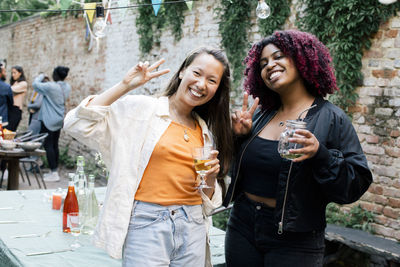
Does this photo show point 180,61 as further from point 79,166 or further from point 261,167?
point 261,167

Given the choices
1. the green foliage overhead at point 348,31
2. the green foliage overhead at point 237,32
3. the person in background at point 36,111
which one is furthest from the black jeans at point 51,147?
the green foliage overhead at point 348,31

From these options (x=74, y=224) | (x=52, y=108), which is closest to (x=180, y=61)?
(x=52, y=108)

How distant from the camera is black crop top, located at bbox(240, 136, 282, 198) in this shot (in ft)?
6.06

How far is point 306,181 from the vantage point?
5.83 feet

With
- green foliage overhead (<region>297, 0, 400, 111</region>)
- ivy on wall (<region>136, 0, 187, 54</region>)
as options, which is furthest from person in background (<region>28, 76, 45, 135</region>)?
green foliage overhead (<region>297, 0, 400, 111</region>)

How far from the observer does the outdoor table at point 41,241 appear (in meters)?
2.08

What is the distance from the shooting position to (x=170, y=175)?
170cm

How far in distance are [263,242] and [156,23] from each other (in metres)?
6.12

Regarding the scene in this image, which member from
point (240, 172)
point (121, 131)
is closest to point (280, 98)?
point (240, 172)

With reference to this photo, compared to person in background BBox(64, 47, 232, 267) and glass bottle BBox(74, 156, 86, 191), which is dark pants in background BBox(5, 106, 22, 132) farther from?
person in background BBox(64, 47, 232, 267)

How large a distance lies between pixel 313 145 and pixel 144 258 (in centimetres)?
80

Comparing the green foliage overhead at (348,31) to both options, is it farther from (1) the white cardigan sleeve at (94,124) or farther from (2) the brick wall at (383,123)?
(1) the white cardigan sleeve at (94,124)

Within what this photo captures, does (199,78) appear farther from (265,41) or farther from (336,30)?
(336,30)

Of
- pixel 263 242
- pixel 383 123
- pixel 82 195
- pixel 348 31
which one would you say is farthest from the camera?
pixel 348 31
